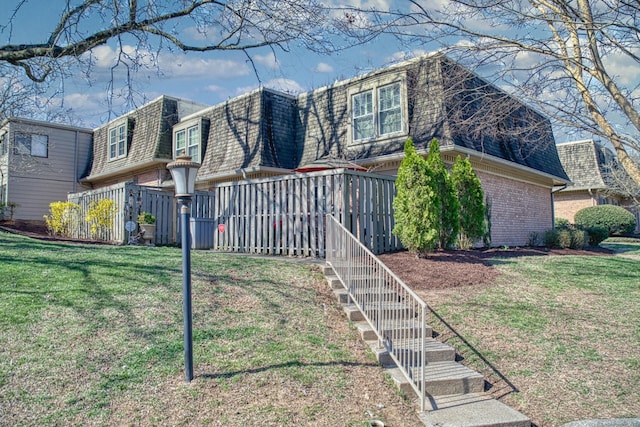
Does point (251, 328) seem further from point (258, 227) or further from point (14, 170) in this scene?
point (14, 170)

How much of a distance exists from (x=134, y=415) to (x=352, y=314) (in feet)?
10.6

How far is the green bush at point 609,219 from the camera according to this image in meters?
22.7

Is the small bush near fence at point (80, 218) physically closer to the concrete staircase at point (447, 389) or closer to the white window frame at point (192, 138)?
the white window frame at point (192, 138)

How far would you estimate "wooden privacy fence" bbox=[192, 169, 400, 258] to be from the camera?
936cm

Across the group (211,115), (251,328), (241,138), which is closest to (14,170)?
(211,115)

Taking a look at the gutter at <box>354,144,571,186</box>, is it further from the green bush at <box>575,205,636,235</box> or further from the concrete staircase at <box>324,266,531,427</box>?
the green bush at <box>575,205,636,235</box>

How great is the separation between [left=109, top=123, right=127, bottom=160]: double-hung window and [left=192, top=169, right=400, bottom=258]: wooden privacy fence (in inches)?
441

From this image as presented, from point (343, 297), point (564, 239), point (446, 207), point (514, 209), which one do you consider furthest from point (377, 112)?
point (343, 297)

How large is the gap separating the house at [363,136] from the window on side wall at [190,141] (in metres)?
0.04

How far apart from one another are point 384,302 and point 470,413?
6.46 ft

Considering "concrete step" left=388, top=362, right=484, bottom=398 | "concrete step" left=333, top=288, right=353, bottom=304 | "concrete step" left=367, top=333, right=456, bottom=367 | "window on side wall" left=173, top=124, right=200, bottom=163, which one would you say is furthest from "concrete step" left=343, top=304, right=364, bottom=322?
"window on side wall" left=173, top=124, right=200, bottom=163

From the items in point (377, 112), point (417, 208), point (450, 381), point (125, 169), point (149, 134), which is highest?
point (149, 134)

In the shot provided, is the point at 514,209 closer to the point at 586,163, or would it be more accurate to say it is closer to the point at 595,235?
the point at 595,235

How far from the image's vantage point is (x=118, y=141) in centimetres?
2175
